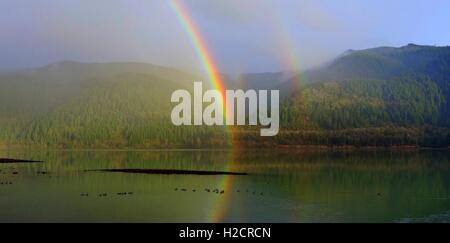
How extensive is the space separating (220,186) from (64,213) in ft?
112

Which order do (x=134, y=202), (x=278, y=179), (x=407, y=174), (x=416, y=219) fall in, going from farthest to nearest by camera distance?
(x=407, y=174), (x=278, y=179), (x=134, y=202), (x=416, y=219)

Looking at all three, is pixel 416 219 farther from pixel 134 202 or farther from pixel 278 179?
pixel 278 179

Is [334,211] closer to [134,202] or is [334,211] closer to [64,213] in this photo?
[134,202]

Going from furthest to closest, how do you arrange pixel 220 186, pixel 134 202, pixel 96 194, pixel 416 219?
pixel 220 186
pixel 96 194
pixel 134 202
pixel 416 219

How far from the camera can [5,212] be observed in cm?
5700

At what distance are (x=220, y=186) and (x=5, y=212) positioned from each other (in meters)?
38.6
